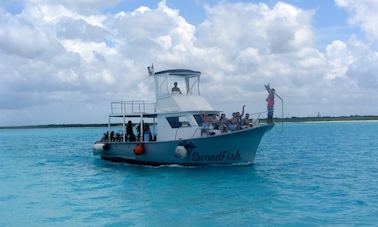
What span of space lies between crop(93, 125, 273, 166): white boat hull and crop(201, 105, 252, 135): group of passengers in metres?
0.59

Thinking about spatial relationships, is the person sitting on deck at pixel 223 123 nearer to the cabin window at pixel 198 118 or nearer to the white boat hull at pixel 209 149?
the white boat hull at pixel 209 149

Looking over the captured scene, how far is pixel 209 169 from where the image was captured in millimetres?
20766

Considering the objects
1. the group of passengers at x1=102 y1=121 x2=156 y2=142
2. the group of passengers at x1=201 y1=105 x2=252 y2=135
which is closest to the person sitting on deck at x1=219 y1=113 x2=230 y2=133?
the group of passengers at x1=201 y1=105 x2=252 y2=135

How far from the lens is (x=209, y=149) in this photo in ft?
66.7

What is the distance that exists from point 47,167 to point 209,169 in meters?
12.0

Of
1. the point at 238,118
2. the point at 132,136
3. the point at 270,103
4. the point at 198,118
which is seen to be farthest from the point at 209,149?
the point at 132,136

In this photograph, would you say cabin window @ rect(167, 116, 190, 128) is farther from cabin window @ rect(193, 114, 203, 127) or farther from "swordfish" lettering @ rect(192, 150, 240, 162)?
"swordfish" lettering @ rect(192, 150, 240, 162)

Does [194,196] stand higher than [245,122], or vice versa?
[245,122]

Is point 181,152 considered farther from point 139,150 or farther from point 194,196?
point 194,196

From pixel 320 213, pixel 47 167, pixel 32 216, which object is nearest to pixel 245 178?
pixel 320 213

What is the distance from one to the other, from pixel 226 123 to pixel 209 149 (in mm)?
1484

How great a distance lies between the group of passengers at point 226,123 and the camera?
20.3 m

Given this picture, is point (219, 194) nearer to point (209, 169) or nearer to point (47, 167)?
point (209, 169)

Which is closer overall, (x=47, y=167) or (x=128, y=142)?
(x=128, y=142)
